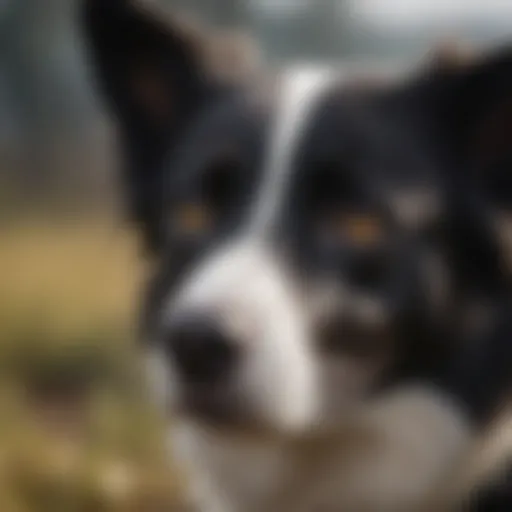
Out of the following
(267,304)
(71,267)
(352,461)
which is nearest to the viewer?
(267,304)

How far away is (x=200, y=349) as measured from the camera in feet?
2.68

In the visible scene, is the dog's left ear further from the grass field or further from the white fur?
the grass field

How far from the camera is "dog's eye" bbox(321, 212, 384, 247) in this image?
0.85 meters

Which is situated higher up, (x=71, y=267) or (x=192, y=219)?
(x=71, y=267)

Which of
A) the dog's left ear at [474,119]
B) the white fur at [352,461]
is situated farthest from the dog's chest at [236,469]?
the dog's left ear at [474,119]

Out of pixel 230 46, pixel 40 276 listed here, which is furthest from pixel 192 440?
pixel 230 46

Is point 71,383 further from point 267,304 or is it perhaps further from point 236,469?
point 267,304

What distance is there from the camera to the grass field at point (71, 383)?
1070mm

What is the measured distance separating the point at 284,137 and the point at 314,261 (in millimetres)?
102

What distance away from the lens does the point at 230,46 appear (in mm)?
991

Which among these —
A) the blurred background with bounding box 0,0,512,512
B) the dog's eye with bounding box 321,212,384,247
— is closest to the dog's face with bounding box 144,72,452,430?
the dog's eye with bounding box 321,212,384,247

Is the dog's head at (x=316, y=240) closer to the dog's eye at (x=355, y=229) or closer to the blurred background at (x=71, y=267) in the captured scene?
the dog's eye at (x=355, y=229)

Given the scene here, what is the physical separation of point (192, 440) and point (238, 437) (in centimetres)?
7

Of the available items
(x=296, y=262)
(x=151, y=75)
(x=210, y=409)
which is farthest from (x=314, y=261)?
(x=151, y=75)
